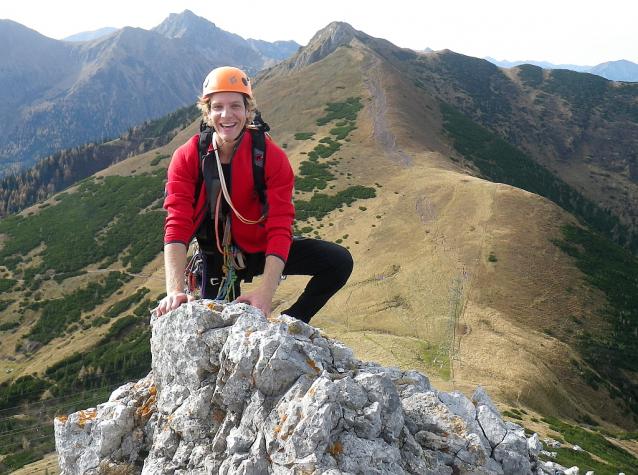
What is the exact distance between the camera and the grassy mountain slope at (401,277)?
2578cm

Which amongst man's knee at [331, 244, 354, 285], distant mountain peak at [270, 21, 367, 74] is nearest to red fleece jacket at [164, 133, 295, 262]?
man's knee at [331, 244, 354, 285]

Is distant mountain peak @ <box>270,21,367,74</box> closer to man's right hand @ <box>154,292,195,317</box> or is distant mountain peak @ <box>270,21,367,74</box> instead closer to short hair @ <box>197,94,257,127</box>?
short hair @ <box>197,94,257,127</box>

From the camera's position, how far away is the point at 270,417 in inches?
204

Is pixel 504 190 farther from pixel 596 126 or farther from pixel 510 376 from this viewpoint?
pixel 596 126

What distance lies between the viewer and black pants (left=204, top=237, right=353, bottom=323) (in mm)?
7449

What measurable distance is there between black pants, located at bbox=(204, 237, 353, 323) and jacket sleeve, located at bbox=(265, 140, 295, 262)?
0.95 metres

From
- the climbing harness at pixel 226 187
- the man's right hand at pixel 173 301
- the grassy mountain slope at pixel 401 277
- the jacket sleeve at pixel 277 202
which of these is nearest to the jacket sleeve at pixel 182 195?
the climbing harness at pixel 226 187

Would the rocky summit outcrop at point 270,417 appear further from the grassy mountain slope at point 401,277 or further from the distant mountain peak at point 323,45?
the distant mountain peak at point 323,45

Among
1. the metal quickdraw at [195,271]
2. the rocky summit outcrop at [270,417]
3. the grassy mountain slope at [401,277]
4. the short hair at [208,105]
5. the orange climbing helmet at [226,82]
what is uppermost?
the orange climbing helmet at [226,82]

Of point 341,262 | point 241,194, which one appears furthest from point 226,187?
point 341,262

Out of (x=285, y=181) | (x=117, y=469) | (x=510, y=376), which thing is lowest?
(x=510, y=376)

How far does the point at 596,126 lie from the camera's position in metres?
136

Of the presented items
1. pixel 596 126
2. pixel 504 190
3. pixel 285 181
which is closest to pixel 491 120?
pixel 596 126

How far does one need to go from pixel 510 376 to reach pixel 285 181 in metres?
21.6
